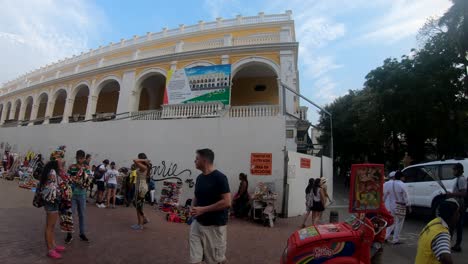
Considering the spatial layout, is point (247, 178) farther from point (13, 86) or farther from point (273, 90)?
point (13, 86)

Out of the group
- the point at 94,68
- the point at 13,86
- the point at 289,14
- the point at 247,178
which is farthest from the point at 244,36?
the point at 13,86

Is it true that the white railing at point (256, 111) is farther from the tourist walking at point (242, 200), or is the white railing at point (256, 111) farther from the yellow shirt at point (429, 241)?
the yellow shirt at point (429, 241)

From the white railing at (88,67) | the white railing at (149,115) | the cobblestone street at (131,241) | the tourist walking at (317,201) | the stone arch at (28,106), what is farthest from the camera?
the stone arch at (28,106)

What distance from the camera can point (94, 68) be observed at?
20.8 m

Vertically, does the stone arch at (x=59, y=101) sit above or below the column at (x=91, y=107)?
above

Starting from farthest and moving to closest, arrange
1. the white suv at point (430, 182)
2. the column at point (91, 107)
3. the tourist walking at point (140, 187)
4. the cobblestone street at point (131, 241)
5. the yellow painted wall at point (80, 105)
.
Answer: the yellow painted wall at point (80, 105), the column at point (91, 107), the white suv at point (430, 182), the tourist walking at point (140, 187), the cobblestone street at point (131, 241)

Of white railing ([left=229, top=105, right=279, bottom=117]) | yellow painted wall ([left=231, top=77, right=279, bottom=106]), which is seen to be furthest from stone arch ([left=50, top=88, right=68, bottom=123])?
white railing ([left=229, top=105, right=279, bottom=117])

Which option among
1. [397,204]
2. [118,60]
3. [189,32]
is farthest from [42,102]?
[397,204]

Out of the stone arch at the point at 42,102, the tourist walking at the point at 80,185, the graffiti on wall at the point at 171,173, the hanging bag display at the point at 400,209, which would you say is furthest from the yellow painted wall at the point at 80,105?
the hanging bag display at the point at 400,209

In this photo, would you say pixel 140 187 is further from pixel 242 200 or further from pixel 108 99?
pixel 108 99

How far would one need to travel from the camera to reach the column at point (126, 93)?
59.7ft

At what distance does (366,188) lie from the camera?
3143 mm

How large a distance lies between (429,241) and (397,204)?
4.45 meters

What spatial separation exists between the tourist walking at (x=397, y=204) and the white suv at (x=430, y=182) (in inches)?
94.0
